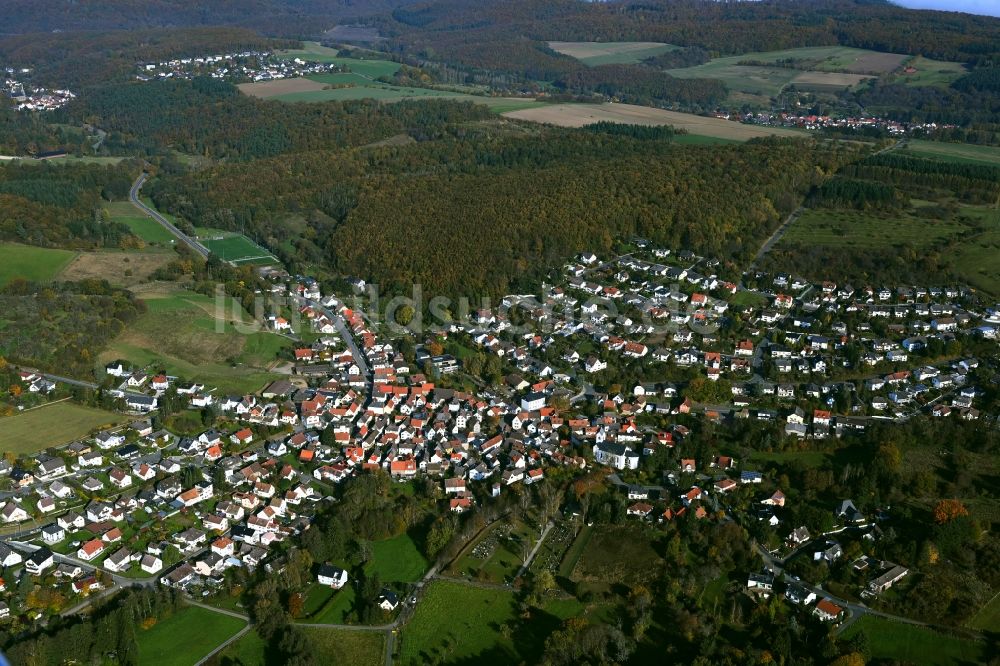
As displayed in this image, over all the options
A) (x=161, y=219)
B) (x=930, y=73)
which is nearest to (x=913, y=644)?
(x=161, y=219)

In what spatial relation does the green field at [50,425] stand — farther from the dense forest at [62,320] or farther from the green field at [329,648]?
the green field at [329,648]

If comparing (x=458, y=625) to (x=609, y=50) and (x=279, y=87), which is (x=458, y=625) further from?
(x=609, y=50)

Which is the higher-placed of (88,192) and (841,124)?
(841,124)

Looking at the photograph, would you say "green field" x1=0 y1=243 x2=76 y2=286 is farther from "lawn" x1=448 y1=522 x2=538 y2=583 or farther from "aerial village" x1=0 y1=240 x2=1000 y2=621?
"lawn" x1=448 y1=522 x2=538 y2=583

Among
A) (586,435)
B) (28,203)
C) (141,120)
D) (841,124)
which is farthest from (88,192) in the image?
(841,124)

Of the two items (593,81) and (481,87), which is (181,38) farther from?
(593,81)

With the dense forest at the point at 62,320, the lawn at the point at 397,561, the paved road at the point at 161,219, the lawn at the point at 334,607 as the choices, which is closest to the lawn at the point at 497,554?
the lawn at the point at 397,561
